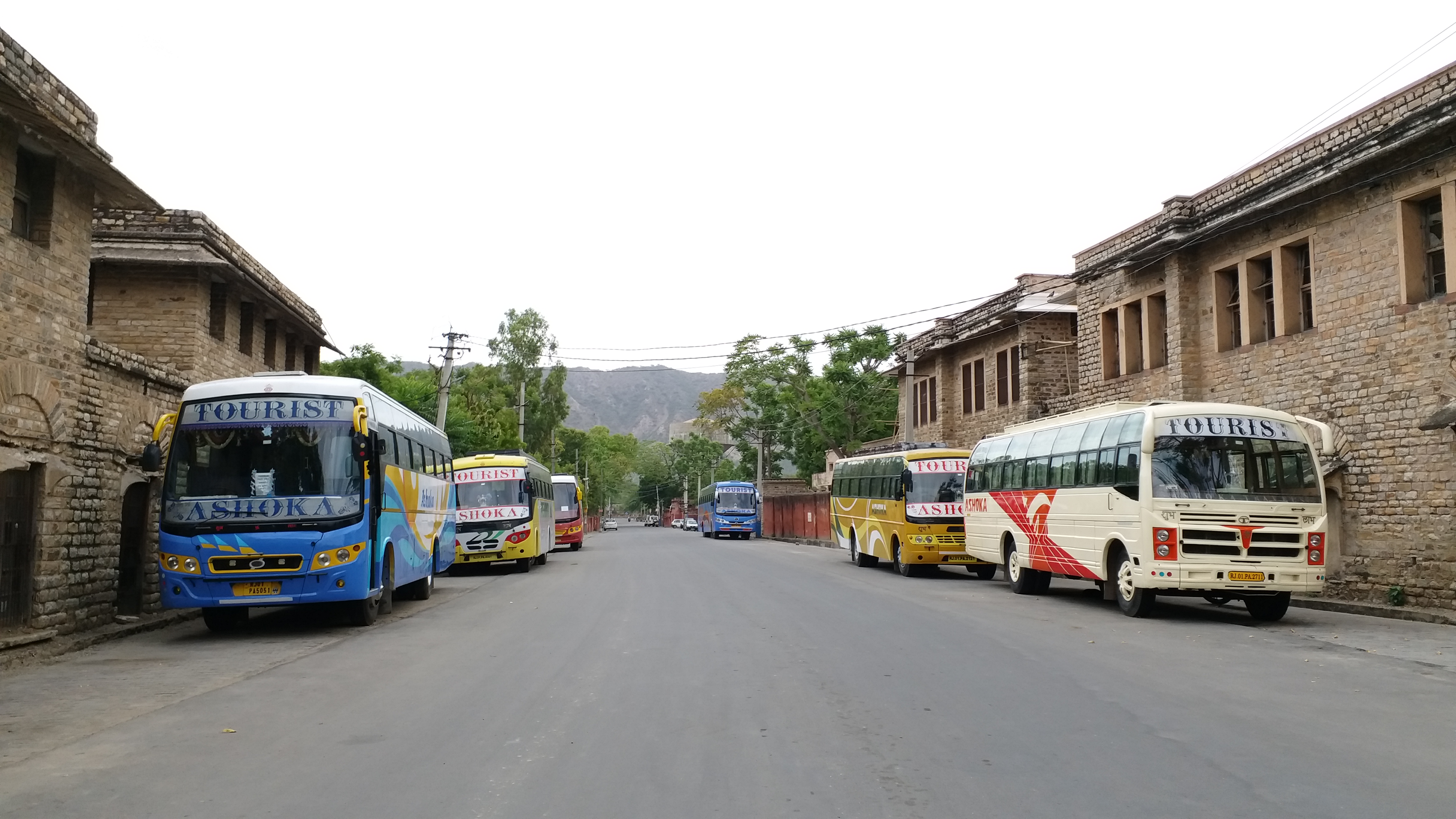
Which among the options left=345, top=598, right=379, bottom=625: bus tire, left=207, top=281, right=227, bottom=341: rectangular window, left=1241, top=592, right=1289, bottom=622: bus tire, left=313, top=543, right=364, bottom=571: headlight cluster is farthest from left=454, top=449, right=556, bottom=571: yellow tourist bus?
left=1241, top=592, right=1289, bottom=622: bus tire

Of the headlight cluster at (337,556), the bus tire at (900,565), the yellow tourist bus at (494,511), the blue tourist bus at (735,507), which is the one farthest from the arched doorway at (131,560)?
the blue tourist bus at (735,507)

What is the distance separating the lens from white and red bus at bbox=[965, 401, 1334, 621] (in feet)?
45.5

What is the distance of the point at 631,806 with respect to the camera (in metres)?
5.29

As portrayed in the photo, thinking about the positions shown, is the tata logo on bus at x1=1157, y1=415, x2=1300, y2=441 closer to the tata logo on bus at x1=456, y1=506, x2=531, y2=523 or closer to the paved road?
the paved road

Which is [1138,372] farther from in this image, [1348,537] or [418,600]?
[418,600]

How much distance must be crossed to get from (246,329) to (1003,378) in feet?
76.8

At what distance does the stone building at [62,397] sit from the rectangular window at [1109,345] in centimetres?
2143

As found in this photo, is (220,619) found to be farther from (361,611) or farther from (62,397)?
(62,397)

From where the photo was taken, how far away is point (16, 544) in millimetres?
11930

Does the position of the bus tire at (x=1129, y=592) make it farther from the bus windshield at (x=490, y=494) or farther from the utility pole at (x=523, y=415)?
the utility pole at (x=523, y=415)

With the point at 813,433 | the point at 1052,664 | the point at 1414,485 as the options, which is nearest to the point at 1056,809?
the point at 1052,664

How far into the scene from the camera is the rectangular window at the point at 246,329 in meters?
21.6

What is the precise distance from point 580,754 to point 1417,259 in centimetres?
1663

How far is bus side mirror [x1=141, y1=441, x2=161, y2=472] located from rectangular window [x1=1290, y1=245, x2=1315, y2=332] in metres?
19.2
